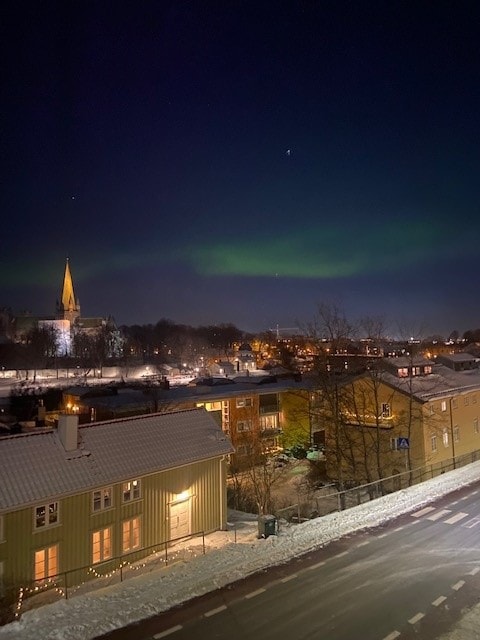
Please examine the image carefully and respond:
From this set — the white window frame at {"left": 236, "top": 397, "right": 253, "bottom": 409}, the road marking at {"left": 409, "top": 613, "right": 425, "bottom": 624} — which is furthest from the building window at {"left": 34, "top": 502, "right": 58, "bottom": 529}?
the white window frame at {"left": 236, "top": 397, "right": 253, "bottom": 409}

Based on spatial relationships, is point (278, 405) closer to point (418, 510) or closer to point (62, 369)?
point (418, 510)

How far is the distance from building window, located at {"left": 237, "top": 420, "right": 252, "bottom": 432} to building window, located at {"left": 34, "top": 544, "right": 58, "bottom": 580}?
27.9m

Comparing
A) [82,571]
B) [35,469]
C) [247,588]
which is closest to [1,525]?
[35,469]

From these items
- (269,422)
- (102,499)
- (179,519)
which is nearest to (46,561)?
(102,499)

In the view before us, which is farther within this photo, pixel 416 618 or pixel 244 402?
pixel 244 402

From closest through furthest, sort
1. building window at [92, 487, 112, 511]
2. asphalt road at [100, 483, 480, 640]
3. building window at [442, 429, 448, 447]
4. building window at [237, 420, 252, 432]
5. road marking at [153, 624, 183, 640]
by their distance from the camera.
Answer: road marking at [153, 624, 183, 640], asphalt road at [100, 483, 480, 640], building window at [92, 487, 112, 511], building window at [442, 429, 448, 447], building window at [237, 420, 252, 432]

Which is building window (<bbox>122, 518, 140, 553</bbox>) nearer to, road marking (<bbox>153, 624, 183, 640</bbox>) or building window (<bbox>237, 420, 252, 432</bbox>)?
road marking (<bbox>153, 624, 183, 640</bbox>)

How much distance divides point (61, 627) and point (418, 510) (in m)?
16.1

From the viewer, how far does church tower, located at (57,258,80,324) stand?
169500 mm

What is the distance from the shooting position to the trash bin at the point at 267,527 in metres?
19.9

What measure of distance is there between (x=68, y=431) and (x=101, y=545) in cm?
429

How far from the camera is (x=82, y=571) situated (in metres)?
18.5

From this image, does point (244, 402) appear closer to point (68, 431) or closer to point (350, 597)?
point (68, 431)

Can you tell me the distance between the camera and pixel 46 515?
58.5 ft
